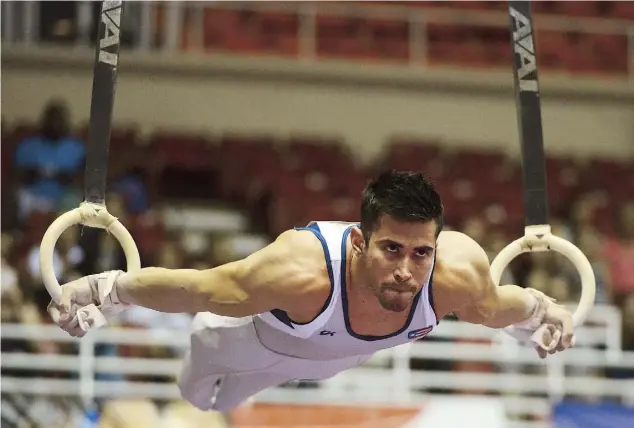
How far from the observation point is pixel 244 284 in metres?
3.32

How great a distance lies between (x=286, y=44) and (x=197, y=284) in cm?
667

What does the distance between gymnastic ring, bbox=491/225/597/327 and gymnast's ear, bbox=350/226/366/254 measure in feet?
2.08

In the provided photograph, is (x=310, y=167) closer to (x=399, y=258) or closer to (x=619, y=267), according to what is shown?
(x=619, y=267)

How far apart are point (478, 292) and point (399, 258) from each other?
0.47m

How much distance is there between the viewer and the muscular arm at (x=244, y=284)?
3.31 m

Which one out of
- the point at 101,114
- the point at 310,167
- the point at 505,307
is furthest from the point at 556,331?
the point at 310,167

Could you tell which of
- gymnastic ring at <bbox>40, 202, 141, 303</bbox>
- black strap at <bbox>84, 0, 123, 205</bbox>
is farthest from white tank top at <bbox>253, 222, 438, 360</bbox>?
black strap at <bbox>84, 0, 123, 205</bbox>

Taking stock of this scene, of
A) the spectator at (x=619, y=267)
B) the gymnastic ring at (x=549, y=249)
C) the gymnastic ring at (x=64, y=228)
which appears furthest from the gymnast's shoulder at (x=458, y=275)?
the spectator at (x=619, y=267)

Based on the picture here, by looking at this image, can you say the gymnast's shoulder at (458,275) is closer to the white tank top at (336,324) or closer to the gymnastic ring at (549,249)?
the white tank top at (336,324)

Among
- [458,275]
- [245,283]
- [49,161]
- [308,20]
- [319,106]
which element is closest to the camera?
[245,283]

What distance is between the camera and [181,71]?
9.75m

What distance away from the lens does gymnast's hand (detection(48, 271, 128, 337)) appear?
3.54 m

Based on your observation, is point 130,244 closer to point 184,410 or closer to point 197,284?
point 197,284

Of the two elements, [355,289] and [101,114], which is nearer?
[355,289]
